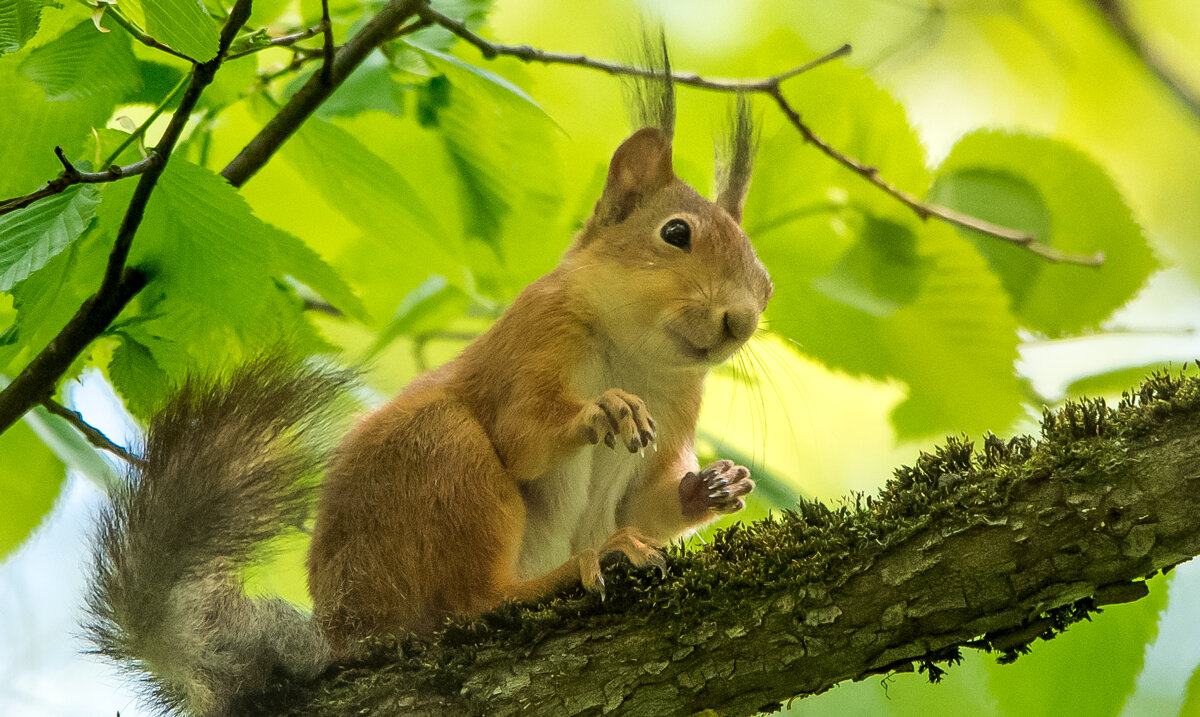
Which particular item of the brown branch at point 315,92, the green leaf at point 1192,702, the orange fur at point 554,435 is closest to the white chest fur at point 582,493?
the orange fur at point 554,435

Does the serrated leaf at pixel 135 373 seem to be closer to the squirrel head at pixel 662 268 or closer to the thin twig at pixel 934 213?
the squirrel head at pixel 662 268

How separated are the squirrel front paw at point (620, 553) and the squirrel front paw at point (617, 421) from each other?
17cm

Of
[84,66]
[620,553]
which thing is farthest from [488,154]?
[620,553]

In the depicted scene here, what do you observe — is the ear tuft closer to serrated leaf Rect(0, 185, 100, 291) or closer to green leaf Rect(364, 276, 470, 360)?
green leaf Rect(364, 276, 470, 360)

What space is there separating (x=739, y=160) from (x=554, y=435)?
102 cm

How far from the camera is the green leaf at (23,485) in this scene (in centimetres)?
203

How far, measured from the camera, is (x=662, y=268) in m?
2.17

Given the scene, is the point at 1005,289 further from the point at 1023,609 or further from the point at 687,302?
the point at 1023,609

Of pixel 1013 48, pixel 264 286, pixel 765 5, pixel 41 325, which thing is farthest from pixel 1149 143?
pixel 41 325

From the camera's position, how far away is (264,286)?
1509mm

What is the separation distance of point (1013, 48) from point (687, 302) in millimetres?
2823

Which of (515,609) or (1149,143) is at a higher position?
(1149,143)

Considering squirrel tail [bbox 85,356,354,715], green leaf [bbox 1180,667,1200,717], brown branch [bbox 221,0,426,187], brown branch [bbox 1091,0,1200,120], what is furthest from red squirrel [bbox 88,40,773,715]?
brown branch [bbox 1091,0,1200,120]

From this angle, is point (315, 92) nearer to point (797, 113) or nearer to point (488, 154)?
point (488, 154)
